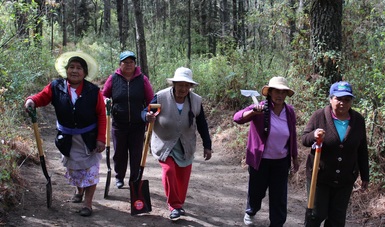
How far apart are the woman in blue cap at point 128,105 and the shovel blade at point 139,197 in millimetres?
906

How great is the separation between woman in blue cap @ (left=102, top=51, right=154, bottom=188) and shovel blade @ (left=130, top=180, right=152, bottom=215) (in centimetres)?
91

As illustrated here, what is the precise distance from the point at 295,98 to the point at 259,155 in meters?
4.17

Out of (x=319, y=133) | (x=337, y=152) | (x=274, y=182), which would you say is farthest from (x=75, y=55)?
(x=337, y=152)

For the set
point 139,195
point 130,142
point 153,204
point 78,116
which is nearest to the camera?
point 78,116

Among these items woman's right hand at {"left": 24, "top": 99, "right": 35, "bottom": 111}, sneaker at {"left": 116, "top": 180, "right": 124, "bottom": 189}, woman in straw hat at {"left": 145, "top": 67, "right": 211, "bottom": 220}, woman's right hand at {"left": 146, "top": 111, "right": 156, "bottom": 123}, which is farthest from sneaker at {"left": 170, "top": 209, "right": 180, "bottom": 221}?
woman's right hand at {"left": 24, "top": 99, "right": 35, "bottom": 111}

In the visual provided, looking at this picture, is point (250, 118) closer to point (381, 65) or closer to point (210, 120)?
point (381, 65)

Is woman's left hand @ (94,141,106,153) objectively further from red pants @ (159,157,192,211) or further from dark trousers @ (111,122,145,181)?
dark trousers @ (111,122,145,181)

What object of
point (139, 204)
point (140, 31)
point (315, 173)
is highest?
point (140, 31)

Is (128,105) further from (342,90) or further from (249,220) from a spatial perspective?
(342,90)

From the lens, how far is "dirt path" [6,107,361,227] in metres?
4.58

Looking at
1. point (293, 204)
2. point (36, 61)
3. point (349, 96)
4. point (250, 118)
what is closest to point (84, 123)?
point (250, 118)

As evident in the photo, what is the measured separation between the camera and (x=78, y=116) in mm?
4520

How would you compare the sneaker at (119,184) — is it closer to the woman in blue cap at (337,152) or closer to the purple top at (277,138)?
the purple top at (277,138)

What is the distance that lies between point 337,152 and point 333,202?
58 centimetres
